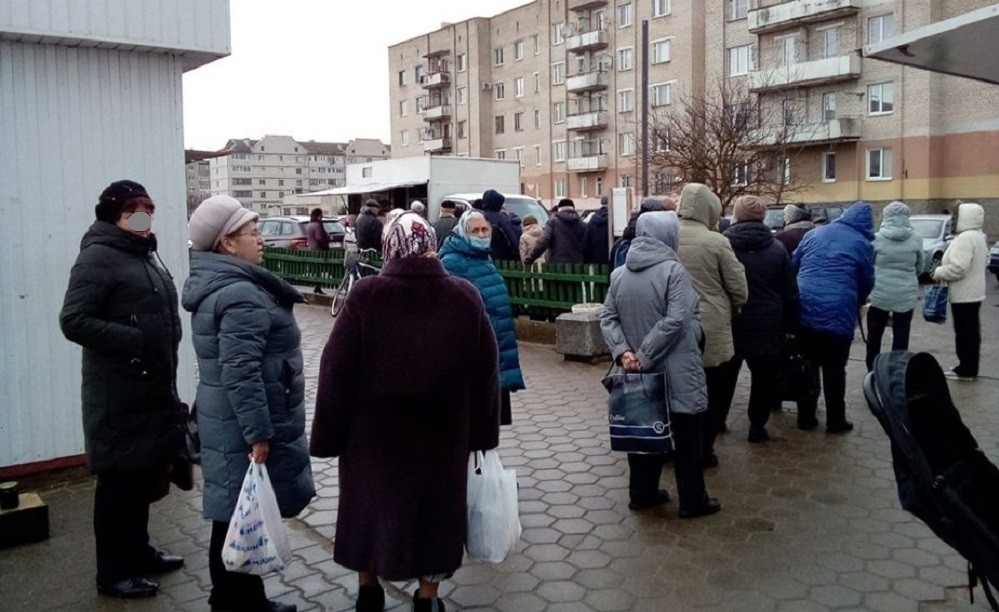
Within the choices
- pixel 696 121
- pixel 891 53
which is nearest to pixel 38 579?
pixel 891 53

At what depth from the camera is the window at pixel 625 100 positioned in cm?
5400

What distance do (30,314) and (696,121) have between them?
2936 centimetres

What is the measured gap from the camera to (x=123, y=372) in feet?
13.5

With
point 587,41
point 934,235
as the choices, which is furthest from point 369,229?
point 587,41

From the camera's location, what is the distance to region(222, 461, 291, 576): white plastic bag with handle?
3469 mm

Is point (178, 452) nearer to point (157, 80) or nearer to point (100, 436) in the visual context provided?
point (100, 436)

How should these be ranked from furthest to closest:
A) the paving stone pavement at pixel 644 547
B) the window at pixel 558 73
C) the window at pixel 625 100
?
1. the window at pixel 558 73
2. the window at pixel 625 100
3. the paving stone pavement at pixel 644 547


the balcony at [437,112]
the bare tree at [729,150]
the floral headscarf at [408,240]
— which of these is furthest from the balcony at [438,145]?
the floral headscarf at [408,240]

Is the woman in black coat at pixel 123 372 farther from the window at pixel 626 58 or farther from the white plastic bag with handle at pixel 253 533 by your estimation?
the window at pixel 626 58

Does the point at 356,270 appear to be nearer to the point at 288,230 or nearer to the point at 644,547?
the point at 644,547

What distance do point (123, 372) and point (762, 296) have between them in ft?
15.1

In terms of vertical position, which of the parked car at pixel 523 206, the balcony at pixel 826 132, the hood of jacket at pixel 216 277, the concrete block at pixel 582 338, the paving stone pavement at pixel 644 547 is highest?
the balcony at pixel 826 132

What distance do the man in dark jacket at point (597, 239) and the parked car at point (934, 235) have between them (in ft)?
42.2

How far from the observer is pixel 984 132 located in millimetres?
37375
